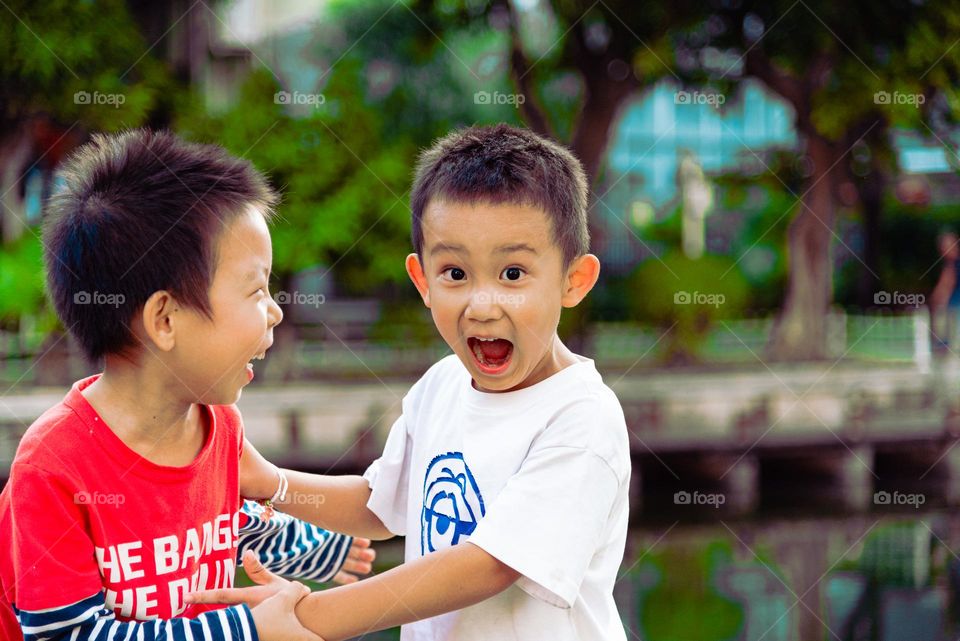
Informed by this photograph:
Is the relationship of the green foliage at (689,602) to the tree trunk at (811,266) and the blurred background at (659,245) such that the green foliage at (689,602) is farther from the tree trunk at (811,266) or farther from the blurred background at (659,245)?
the tree trunk at (811,266)

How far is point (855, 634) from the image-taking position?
4.81 metres

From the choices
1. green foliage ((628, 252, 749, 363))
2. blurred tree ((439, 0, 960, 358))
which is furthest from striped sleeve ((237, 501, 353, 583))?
green foliage ((628, 252, 749, 363))

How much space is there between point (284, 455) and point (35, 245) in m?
2.26

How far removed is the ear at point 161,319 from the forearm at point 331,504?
33cm

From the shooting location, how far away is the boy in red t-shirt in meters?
1.12

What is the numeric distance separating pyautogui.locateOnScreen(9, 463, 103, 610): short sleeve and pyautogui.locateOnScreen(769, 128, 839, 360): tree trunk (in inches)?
314

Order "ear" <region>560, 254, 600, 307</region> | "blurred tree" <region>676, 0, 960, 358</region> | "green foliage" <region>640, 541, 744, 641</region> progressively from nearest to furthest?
"ear" <region>560, 254, 600, 307</region> → "green foliage" <region>640, 541, 744, 641</region> → "blurred tree" <region>676, 0, 960, 358</region>

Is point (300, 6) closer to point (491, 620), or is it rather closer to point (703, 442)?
point (703, 442)

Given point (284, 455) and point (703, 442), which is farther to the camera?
point (703, 442)

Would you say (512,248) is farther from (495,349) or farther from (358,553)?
(358,553)

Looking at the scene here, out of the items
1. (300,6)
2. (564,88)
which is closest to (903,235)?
(564,88)

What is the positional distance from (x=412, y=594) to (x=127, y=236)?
1.71 feet

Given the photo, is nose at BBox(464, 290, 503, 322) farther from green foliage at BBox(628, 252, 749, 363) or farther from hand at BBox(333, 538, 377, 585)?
green foliage at BBox(628, 252, 749, 363)

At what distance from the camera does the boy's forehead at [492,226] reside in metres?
1.24
